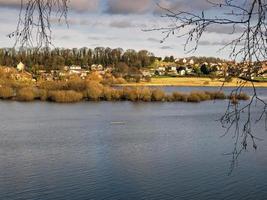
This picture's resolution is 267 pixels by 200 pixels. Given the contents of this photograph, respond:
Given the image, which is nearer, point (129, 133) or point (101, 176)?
point (101, 176)

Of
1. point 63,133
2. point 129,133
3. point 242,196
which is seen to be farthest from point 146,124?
point 242,196

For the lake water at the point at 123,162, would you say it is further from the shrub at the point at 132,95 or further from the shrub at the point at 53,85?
the shrub at the point at 53,85

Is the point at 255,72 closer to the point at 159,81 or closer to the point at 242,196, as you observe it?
the point at 242,196

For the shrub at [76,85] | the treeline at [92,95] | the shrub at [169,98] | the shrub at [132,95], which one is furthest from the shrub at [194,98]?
the shrub at [76,85]

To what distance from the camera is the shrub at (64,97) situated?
907 inches

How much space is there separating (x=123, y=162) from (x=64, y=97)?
14.7 metres

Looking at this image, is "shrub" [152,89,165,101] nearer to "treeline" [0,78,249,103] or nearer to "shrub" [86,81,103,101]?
"treeline" [0,78,249,103]

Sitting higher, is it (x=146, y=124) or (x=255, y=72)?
(x=255, y=72)

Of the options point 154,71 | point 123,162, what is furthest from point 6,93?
point 154,71

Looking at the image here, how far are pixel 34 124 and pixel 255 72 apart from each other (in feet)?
43.1

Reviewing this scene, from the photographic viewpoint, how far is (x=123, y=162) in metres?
8.97

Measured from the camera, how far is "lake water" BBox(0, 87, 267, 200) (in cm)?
699

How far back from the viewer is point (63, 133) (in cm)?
1231

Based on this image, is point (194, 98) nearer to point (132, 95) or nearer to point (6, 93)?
point (132, 95)
